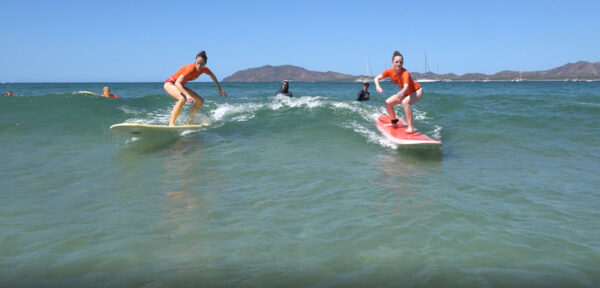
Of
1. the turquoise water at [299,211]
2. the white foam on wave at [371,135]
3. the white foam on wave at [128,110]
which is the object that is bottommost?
the turquoise water at [299,211]

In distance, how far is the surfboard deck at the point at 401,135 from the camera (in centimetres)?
809

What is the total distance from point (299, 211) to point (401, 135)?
15.6 feet

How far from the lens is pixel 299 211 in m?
4.71

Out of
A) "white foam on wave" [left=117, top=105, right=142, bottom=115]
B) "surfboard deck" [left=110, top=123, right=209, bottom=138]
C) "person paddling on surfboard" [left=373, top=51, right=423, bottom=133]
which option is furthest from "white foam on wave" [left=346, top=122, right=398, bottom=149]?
"white foam on wave" [left=117, top=105, right=142, bottom=115]

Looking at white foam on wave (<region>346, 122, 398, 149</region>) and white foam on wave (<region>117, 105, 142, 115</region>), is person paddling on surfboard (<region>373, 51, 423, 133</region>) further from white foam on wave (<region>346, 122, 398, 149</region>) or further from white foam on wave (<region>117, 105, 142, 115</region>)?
white foam on wave (<region>117, 105, 142, 115</region>)

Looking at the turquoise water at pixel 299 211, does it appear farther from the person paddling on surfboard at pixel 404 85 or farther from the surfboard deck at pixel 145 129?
the person paddling on surfboard at pixel 404 85

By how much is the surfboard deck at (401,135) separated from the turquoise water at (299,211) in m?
0.23

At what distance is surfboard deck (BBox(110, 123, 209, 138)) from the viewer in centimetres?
895

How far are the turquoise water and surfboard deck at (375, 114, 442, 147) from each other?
0.23 metres

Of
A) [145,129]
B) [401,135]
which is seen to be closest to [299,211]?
[401,135]

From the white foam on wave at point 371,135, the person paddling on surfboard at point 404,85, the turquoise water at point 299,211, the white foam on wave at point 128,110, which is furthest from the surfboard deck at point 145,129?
the white foam on wave at point 128,110

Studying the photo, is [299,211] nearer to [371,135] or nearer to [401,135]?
[401,135]

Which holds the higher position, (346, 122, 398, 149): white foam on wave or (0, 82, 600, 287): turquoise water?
(346, 122, 398, 149): white foam on wave

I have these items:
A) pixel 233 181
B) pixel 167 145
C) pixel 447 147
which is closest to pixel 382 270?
pixel 233 181
